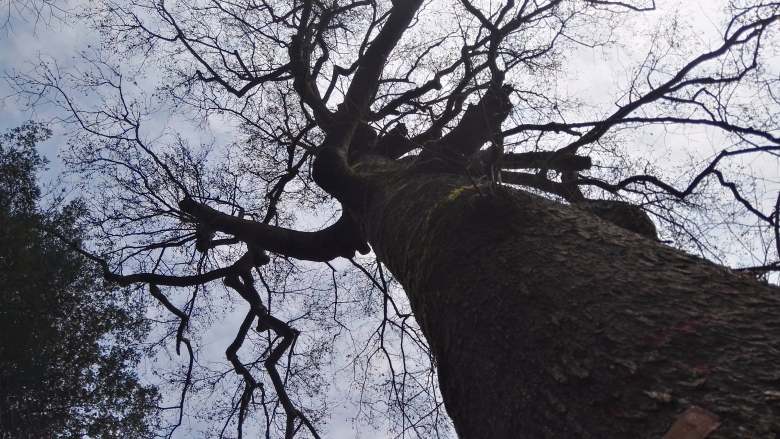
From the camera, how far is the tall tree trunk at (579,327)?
0.89 m

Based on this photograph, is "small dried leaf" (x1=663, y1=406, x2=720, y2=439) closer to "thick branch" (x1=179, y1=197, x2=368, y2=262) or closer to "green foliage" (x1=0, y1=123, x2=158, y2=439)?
"thick branch" (x1=179, y1=197, x2=368, y2=262)

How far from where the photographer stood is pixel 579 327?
1.16 m

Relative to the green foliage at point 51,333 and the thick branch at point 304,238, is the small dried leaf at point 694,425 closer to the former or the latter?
the thick branch at point 304,238

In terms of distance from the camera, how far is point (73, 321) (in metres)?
8.05

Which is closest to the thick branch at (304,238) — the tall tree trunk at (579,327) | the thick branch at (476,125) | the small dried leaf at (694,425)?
the thick branch at (476,125)

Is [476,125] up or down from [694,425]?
up

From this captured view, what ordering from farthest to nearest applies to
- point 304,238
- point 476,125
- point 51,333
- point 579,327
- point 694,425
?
1. point 51,333
2. point 304,238
3. point 476,125
4. point 579,327
5. point 694,425

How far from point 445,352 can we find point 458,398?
17 cm

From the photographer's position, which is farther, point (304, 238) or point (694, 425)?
point (304, 238)

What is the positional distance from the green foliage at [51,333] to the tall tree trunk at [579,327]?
7.26 meters

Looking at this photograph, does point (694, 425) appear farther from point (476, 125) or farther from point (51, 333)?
point (51, 333)

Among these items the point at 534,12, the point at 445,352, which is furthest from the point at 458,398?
the point at 534,12

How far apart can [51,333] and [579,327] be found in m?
8.89

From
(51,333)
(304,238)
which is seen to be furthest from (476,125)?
(51,333)
